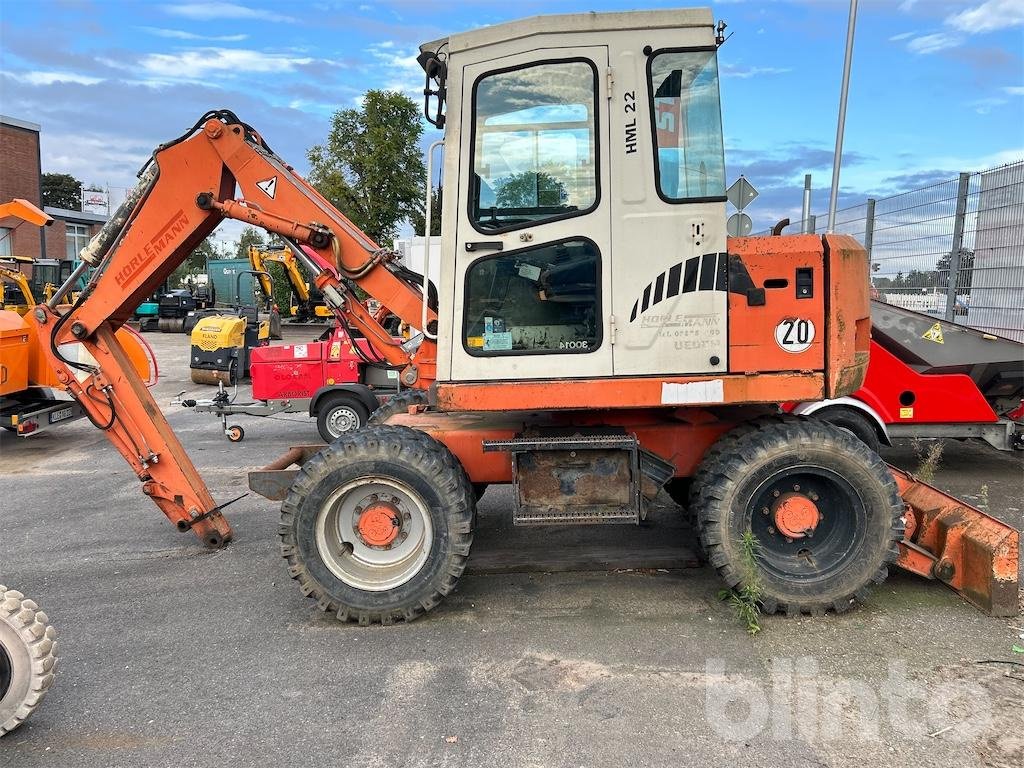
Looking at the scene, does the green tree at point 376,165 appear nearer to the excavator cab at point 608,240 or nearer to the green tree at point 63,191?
the excavator cab at point 608,240

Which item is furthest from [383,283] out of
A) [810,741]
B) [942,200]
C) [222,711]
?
[942,200]

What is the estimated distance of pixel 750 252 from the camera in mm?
3855

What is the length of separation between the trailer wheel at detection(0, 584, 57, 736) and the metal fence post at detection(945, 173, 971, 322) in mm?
9526

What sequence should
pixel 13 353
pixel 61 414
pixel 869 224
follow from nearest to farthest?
pixel 13 353 → pixel 61 414 → pixel 869 224

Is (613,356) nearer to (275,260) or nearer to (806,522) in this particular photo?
(806,522)

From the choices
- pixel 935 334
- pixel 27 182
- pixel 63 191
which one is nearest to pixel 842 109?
pixel 935 334

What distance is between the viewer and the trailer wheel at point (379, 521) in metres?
4.02

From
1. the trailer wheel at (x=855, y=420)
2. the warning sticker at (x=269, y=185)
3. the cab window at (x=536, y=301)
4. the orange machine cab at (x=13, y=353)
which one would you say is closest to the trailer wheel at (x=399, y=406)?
the cab window at (x=536, y=301)

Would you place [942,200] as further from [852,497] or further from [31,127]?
[31,127]

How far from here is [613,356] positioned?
12.8ft

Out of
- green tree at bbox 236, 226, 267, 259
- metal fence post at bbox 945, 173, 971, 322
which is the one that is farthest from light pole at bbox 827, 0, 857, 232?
green tree at bbox 236, 226, 267, 259

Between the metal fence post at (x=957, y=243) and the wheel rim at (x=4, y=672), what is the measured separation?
9.63 m

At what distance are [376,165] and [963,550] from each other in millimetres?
22812

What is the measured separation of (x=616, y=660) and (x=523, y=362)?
1.63m
